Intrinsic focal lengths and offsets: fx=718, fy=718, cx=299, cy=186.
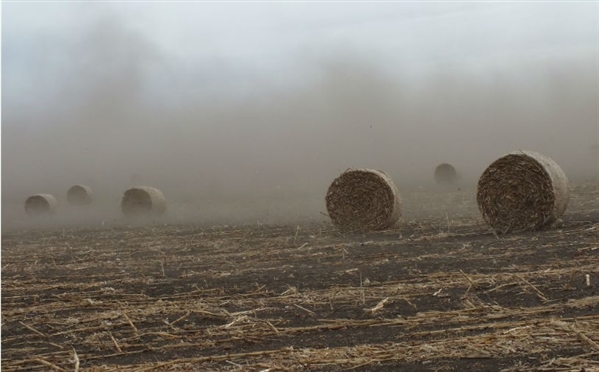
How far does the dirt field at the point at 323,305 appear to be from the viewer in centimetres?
476

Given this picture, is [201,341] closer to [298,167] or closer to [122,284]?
[122,284]

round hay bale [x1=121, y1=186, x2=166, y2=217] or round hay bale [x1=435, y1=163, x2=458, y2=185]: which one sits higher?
round hay bale [x1=435, y1=163, x2=458, y2=185]

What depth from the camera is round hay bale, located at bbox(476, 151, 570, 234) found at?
9.91 m

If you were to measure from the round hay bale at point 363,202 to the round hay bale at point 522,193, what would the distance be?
73.7 inches

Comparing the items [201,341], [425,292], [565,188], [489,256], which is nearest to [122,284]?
[201,341]

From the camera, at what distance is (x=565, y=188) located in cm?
1013

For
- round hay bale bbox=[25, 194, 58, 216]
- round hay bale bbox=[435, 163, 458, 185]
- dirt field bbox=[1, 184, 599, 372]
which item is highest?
round hay bale bbox=[435, 163, 458, 185]

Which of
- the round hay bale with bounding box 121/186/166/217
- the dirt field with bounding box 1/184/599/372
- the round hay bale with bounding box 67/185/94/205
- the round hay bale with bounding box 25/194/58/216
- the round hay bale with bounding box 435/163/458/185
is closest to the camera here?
the dirt field with bounding box 1/184/599/372

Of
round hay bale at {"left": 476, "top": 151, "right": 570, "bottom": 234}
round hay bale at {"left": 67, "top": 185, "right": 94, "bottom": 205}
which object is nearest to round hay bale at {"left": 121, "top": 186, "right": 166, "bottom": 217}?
round hay bale at {"left": 67, "top": 185, "right": 94, "bottom": 205}

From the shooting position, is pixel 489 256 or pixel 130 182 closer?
pixel 489 256

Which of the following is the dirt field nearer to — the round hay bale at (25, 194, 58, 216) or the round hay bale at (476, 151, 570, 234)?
the round hay bale at (476, 151, 570, 234)

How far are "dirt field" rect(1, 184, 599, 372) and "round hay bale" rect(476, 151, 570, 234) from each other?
305 mm

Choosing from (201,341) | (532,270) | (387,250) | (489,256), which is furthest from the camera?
(387,250)

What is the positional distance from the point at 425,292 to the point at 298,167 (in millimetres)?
30799
